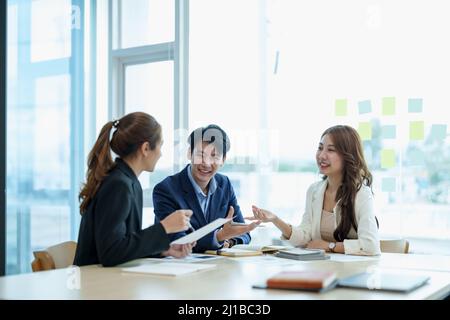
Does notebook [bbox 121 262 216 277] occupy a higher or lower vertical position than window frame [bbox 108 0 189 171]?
lower

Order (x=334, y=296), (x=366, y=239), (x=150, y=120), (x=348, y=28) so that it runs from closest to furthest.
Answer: (x=334, y=296)
(x=150, y=120)
(x=366, y=239)
(x=348, y=28)

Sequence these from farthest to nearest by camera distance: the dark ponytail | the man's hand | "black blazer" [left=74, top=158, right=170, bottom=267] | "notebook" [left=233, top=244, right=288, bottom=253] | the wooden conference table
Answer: the man's hand
"notebook" [left=233, top=244, right=288, bottom=253]
the dark ponytail
"black blazer" [left=74, top=158, right=170, bottom=267]
the wooden conference table

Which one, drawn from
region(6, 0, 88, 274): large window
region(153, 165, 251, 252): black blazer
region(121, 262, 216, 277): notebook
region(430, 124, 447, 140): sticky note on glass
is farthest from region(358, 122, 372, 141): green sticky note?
region(6, 0, 88, 274): large window

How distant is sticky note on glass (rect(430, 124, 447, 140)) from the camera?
12.1 ft

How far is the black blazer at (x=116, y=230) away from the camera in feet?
7.18

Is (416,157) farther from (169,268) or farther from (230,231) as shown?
(169,268)

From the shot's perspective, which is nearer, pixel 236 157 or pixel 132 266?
pixel 132 266

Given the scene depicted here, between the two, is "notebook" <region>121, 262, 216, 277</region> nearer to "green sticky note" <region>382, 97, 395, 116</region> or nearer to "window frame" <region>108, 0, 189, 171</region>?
"green sticky note" <region>382, 97, 395, 116</region>

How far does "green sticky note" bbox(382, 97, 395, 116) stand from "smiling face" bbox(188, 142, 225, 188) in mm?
1263

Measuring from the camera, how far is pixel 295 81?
428cm
